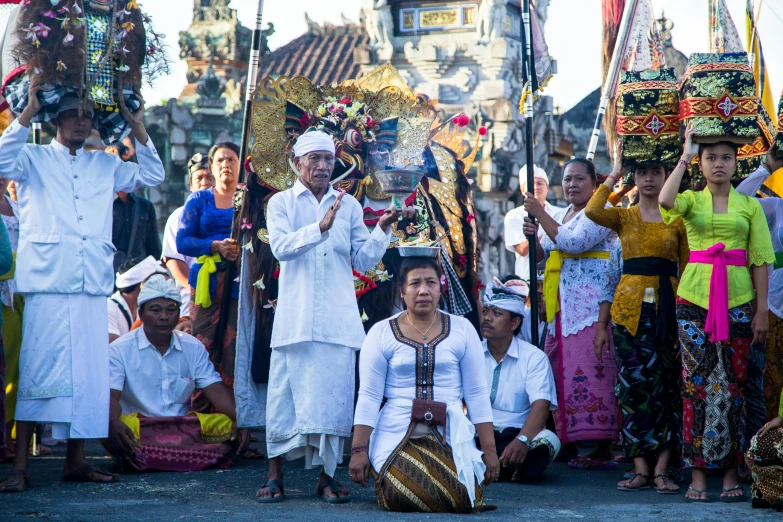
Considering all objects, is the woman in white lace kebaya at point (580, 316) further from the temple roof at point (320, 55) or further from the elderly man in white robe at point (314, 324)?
the temple roof at point (320, 55)

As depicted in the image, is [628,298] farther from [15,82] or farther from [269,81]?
[15,82]

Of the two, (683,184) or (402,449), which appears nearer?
(402,449)

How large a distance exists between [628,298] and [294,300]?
5.99 feet

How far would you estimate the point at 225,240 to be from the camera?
703 centimetres

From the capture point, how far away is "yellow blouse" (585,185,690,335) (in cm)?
595

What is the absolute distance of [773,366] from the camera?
19.9 ft

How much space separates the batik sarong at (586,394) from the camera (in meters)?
6.56

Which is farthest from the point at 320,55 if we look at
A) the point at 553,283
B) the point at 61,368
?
the point at 61,368

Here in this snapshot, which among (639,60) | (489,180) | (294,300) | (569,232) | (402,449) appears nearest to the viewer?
(402,449)

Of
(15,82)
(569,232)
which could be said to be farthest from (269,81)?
(569,232)

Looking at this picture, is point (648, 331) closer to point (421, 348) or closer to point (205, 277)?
point (421, 348)

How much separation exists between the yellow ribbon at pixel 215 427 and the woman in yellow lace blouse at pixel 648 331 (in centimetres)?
231

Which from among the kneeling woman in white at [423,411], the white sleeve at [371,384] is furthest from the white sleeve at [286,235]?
the white sleeve at [371,384]

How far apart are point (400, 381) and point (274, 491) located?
0.86m
